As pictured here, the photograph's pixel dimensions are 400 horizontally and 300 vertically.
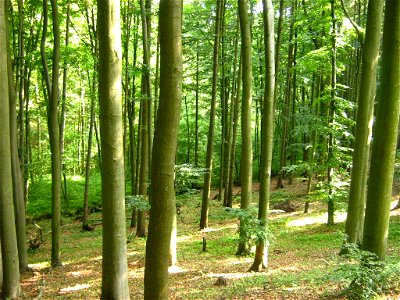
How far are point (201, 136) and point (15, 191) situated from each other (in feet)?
75.4

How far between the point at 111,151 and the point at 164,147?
1588 mm

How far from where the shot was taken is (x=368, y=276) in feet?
17.6

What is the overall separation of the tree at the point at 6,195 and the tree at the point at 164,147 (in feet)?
17.6

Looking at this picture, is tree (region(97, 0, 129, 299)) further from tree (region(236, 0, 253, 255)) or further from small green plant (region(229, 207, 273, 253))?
tree (region(236, 0, 253, 255))

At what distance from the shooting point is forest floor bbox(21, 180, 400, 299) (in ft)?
23.2

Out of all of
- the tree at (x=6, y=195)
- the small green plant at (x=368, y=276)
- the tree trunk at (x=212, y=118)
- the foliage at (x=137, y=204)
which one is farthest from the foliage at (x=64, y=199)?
the small green plant at (x=368, y=276)

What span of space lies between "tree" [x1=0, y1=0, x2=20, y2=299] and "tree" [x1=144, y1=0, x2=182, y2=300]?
537 cm

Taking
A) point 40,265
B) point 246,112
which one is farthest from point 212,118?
point 40,265

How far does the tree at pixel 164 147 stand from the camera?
3.62 meters

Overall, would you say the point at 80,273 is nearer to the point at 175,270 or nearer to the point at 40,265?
the point at 40,265

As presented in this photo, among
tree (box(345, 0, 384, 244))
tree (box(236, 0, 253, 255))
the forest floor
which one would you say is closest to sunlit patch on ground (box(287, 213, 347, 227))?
the forest floor

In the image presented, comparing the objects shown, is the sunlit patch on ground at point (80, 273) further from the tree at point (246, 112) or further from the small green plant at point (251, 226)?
the small green plant at point (251, 226)

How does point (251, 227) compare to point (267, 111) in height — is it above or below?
below

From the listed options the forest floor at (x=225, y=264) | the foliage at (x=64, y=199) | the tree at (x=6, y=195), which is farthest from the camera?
the foliage at (x=64, y=199)
